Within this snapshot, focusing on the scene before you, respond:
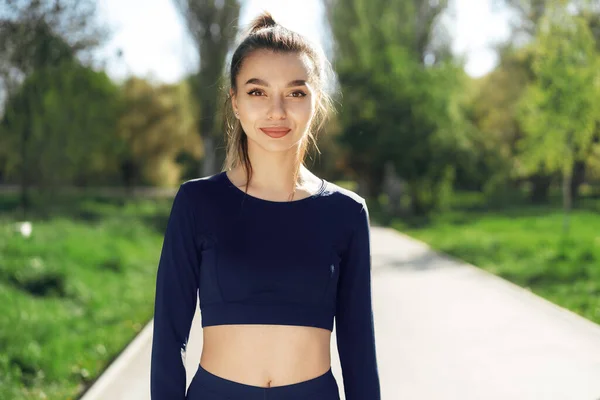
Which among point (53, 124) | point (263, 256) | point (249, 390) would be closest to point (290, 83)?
point (263, 256)

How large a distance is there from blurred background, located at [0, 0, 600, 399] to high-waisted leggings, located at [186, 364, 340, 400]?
0.88 m

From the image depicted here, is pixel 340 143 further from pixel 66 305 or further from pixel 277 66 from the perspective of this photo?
pixel 277 66

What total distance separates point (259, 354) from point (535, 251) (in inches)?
528

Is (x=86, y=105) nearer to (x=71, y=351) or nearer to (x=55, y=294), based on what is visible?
(x=55, y=294)

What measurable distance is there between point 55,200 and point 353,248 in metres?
30.5

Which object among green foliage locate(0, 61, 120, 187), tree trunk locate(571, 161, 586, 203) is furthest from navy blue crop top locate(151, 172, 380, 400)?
tree trunk locate(571, 161, 586, 203)

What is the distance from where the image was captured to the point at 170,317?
197 cm

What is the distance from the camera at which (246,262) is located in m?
1.89

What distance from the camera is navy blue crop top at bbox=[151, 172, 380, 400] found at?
1896 millimetres

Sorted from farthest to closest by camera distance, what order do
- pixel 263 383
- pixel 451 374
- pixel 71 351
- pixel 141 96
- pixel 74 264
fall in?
pixel 141 96 → pixel 74 264 → pixel 71 351 → pixel 451 374 → pixel 263 383

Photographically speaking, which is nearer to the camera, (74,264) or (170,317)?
(170,317)

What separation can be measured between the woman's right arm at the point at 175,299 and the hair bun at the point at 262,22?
0.49m

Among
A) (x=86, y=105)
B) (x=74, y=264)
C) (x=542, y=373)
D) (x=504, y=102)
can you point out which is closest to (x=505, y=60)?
(x=504, y=102)

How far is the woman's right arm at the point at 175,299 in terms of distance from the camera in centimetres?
193
